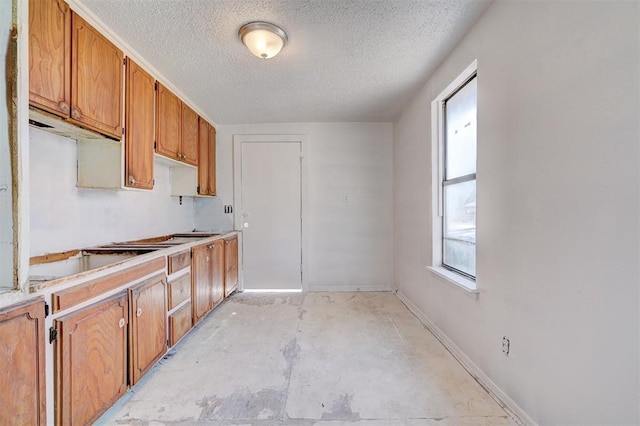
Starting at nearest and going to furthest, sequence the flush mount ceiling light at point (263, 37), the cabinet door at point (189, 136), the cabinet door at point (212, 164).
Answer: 1. the flush mount ceiling light at point (263, 37)
2. the cabinet door at point (189, 136)
3. the cabinet door at point (212, 164)

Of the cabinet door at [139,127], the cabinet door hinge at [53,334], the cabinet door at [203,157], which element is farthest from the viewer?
the cabinet door at [203,157]

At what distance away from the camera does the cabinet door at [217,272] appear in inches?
123

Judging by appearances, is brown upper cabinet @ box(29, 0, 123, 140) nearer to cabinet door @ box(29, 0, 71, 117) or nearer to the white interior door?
cabinet door @ box(29, 0, 71, 117)

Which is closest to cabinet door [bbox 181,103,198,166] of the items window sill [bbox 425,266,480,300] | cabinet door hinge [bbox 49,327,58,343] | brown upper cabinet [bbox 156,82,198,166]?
brown upper cabinet [bbox 156,82,198,166]

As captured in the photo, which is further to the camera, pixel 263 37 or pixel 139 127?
pixel 139 127

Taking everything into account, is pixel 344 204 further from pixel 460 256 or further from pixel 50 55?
pixel 50 55

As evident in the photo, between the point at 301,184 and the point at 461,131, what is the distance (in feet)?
7.33

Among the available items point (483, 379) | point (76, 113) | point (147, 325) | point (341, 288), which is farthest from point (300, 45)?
point (341, 288)

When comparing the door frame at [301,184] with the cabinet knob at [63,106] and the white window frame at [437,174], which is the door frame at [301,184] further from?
the cabinet knob at [63,106]

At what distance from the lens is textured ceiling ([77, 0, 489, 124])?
174 centimetres

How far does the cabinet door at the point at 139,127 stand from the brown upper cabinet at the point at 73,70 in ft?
0.37

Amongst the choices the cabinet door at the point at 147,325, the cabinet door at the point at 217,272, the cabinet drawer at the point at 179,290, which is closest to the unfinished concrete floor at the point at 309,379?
the cabinet door at the point at 147,325

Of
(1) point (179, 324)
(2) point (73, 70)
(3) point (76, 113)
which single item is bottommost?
(1) point (179, 324)

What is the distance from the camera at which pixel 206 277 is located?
9.71ft
